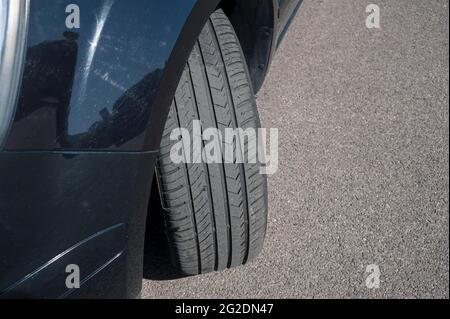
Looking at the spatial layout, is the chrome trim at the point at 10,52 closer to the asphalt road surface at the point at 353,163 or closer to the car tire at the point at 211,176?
the car tire at the point at 211,176

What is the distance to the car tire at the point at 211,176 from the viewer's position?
1521mm

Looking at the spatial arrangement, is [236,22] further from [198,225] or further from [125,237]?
[125,237]

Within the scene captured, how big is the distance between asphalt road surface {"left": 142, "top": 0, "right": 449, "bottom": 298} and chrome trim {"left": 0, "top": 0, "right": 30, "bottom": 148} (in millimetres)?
1023

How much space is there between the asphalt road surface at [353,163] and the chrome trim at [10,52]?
1.02m

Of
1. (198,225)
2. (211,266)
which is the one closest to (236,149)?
(198,225)

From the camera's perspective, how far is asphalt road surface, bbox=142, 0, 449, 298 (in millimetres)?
2010

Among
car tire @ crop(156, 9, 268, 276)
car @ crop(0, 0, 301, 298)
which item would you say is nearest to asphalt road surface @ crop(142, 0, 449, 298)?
car tire @ crop(156, 9, 268, 276)

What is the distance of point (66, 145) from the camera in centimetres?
119
